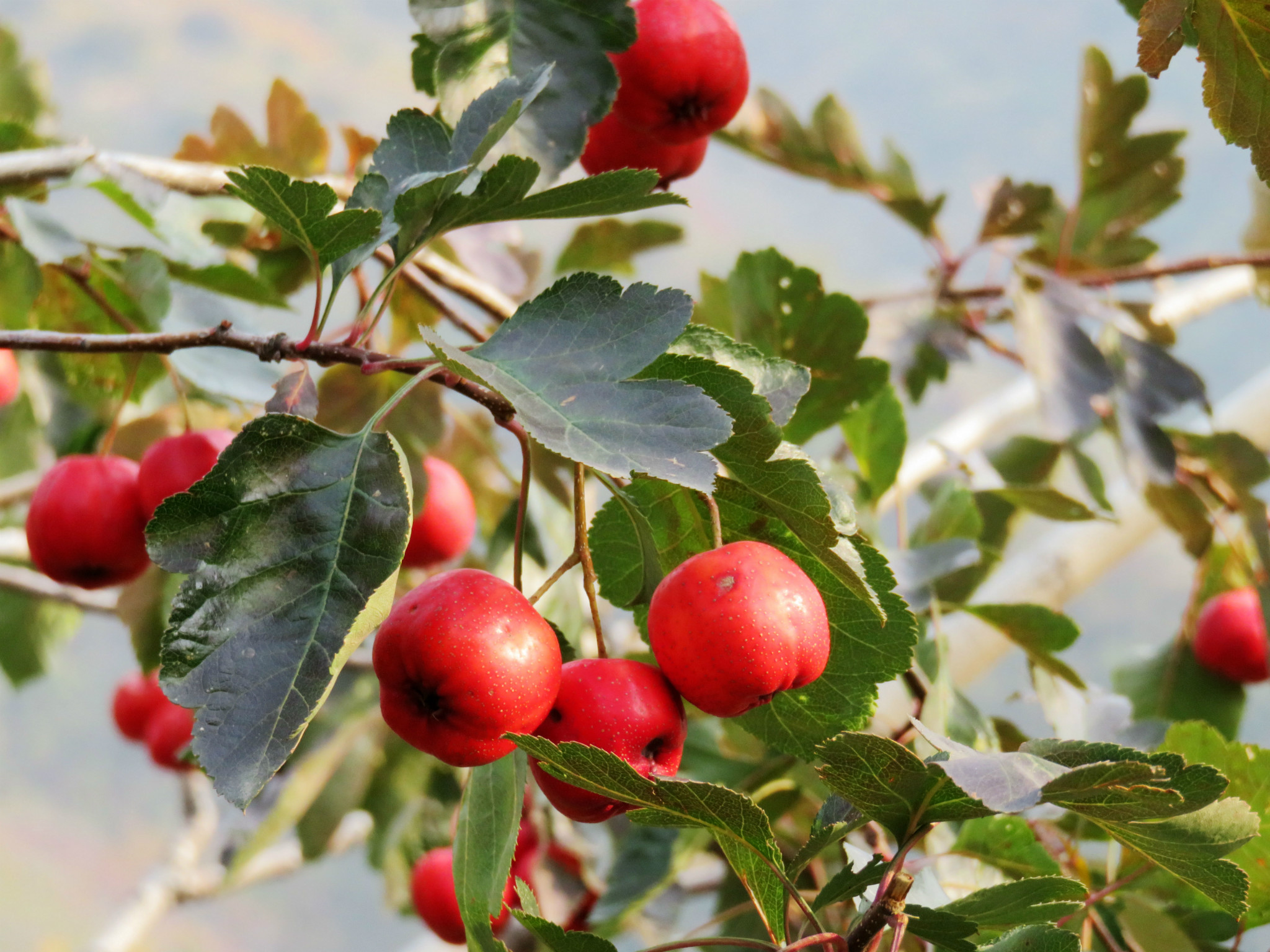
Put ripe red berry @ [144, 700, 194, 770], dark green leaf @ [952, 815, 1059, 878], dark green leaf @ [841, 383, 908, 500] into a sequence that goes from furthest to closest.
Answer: ripe red berry @ [144, 700, 194, 770]
dark green leaf @ [841, 383, 908, 500]
dark green leaf @ [952, 815, 1059, 878]

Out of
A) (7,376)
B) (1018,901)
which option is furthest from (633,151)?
(7,376)

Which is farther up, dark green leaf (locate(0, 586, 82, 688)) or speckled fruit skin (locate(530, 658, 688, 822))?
speckled fruit skin (locate(530, 658, 688, 822))

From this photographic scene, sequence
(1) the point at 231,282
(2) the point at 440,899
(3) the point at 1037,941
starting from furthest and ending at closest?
(2) the point at 440,899
(1) the point at 231,282
(3) the point at 1037,941

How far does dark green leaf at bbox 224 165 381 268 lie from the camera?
443 millimetres

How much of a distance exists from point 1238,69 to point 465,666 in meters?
0.42

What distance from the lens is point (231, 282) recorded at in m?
0.72

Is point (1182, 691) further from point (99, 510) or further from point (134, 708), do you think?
point (134, 708)

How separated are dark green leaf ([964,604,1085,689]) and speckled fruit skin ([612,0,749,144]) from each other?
419 mm

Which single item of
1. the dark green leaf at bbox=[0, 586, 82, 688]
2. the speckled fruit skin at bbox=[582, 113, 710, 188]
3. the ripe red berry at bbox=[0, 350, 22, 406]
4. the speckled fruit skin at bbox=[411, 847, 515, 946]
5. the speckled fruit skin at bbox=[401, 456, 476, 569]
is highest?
the speckled fruit skin at bbox=[582, 113, 710, 188]

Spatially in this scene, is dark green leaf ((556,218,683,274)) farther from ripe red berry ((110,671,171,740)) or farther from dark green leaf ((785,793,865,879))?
ripe red berry ((110,671,171,740))

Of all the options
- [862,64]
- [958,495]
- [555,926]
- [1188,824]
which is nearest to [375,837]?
[958,495]

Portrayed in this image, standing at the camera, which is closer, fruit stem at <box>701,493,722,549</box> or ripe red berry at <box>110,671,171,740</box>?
fruit stem at <box>701,493,722,549</box>

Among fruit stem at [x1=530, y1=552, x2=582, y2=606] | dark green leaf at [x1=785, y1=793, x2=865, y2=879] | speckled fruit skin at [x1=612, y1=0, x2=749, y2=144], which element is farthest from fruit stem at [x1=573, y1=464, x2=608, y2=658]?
speckled fruit skin at [x1=612, y1=0, x2=749, y2=144]

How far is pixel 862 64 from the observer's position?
105 inches
